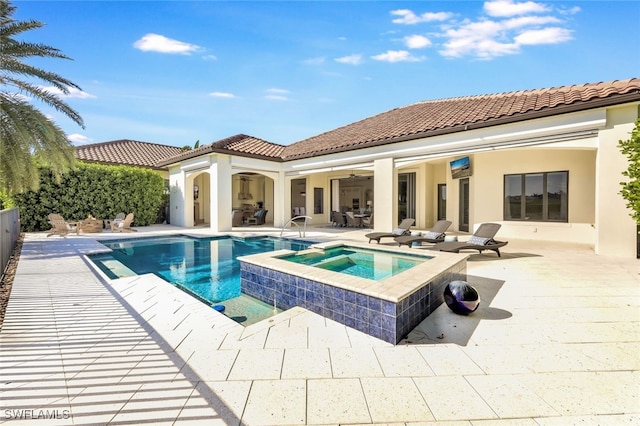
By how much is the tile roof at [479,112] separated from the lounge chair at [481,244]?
3.89m

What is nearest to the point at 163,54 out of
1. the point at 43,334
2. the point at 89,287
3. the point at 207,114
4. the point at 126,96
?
the point at 126,96

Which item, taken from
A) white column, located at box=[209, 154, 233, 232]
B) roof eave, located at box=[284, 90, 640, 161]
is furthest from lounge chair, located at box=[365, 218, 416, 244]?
white column, located at box=[209, 154, 233, 232]

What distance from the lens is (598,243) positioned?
8.53m

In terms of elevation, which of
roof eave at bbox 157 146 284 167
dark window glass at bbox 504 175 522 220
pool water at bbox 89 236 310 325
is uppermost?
roof eave at bbox 157 146 284 167

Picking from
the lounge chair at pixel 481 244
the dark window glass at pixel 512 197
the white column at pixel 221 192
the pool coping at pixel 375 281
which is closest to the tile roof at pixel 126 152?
the white column at pixel 221 192

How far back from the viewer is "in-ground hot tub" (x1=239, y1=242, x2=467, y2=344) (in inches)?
151

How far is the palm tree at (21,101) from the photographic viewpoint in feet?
23.3

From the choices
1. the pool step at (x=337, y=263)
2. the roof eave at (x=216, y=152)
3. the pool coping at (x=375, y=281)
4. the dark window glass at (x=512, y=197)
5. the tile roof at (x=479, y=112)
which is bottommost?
the pool step at (x=337, y=263)

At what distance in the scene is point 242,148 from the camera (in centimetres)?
1611

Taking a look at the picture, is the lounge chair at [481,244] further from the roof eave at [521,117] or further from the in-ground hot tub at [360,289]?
the roof eave at [521,117]

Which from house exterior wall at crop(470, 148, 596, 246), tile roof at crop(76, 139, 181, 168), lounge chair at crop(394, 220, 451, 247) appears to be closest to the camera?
lounge chair at crop(394, 220, 451, 247)

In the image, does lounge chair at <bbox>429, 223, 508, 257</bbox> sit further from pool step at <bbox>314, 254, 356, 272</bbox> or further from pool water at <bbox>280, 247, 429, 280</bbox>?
pool step at <bbox>314, 254, 356, 272</bbox>

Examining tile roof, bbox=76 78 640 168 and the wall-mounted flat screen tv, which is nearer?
tile roof, bbox=76 78 640 168

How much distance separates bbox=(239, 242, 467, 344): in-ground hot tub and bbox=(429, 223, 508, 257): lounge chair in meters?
1.47
